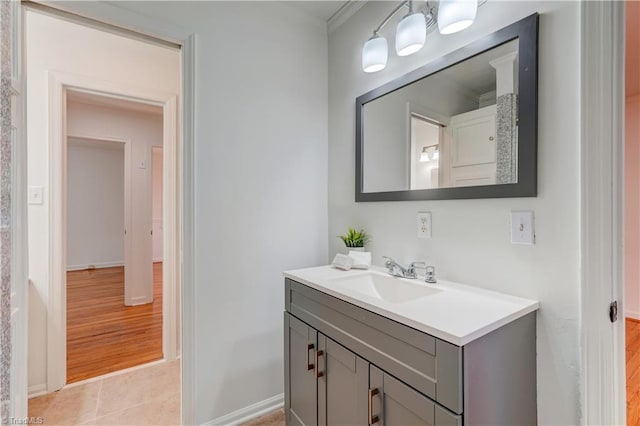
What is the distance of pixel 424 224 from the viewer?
1.46 meters

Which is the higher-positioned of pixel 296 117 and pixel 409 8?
pixel 409 8

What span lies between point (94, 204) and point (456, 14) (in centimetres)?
676

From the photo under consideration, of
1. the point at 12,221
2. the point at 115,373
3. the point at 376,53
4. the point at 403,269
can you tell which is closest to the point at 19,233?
the point at 12,221

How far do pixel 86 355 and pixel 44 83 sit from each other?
2060 mm

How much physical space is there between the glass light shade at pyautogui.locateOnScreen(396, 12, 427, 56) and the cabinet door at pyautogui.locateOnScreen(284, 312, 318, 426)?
1.35 m

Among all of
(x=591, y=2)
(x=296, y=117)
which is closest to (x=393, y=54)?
(x=296, y=117)

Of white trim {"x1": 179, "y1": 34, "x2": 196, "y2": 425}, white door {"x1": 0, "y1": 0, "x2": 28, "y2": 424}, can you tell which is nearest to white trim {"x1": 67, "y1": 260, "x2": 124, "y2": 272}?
white door {"x1": 0, "y1": 0, "x2": 28, "y2": 424}

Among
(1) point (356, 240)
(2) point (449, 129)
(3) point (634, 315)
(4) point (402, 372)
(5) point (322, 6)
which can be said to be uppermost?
(5) point (322, 6)

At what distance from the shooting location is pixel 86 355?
2455 millimetres

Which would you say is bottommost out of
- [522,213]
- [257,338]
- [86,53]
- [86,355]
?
[86,355]

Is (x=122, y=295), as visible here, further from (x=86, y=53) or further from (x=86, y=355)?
(x=86, y=53)

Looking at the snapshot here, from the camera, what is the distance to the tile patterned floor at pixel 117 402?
5.68ft

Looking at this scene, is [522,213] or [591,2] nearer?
[591,2]

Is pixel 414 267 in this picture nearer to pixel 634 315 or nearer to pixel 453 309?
pixel 453 309
